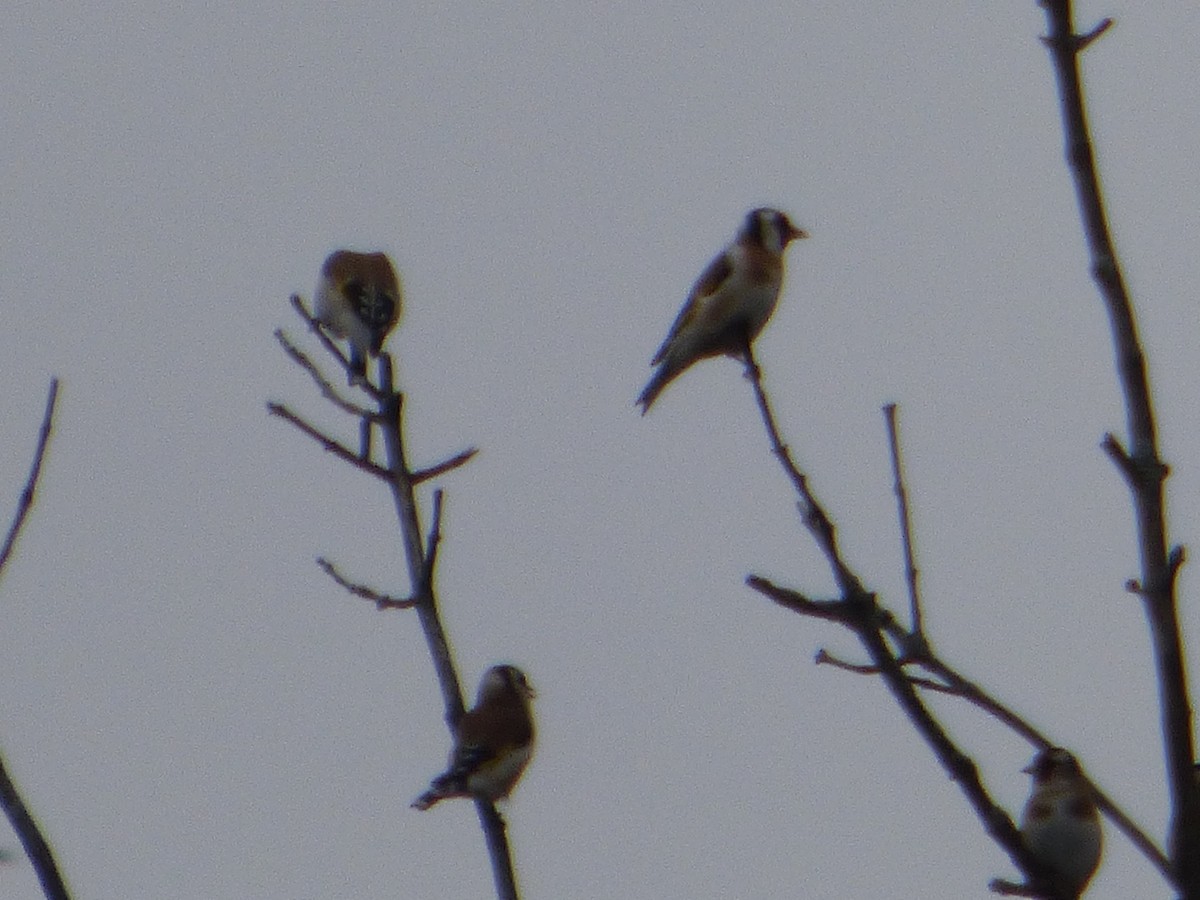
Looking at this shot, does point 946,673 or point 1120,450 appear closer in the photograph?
point 1120,450

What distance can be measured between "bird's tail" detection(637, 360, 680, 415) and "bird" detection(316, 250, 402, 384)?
12.0ft

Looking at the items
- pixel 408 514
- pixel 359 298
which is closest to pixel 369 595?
pixel 408 514

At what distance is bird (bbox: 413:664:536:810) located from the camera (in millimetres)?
7928

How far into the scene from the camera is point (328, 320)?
1253 centimetres

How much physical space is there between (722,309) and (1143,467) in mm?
5666

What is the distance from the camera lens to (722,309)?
7711mm

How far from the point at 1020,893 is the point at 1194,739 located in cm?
55

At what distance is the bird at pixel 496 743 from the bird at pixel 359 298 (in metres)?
3.02

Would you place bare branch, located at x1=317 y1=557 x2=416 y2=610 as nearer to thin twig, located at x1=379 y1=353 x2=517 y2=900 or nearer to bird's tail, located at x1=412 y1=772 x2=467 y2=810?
thin twig, located at x1=379 y1=353 x2=517 y2=900

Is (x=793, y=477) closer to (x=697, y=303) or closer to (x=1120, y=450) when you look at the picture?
(x=1120, y=450)

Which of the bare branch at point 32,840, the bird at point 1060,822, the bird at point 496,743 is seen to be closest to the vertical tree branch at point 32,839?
the bare branch at point 32,840

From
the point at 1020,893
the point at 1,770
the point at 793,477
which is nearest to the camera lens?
the point at 1020,893

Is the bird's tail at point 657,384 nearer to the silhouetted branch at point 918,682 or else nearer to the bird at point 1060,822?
the bird at point 1060,822

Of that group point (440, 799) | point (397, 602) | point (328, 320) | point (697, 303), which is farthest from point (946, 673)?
point (328, 320)
